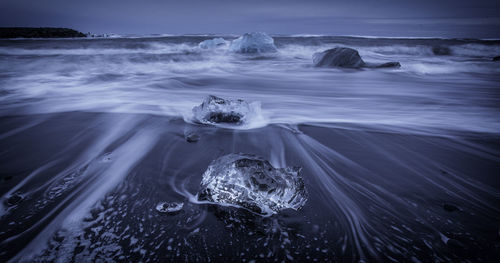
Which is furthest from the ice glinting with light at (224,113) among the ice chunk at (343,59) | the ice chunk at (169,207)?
the ice chunk at (343,59)

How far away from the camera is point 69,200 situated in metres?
1.49

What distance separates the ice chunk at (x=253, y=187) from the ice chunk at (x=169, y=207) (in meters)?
0.12

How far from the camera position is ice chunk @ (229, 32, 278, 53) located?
43.9 ft

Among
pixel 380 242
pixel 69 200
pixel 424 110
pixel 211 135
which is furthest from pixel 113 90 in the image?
pixel 424 110

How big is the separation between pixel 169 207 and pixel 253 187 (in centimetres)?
49

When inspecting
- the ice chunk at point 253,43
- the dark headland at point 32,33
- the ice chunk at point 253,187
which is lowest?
the ice chunk at point 253,187

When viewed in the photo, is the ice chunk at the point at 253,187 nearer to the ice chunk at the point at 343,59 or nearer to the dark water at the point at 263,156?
the dark water at the point at 263,156

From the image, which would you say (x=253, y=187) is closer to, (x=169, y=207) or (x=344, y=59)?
(x=169, y=207)

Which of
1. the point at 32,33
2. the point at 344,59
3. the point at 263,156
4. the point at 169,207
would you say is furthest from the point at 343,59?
the point at 32,33

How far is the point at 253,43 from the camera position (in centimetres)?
1341

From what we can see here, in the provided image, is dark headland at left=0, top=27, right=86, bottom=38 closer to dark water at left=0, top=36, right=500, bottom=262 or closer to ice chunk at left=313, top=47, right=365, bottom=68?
dark water at left=0, top=36, right=500, bottom=262

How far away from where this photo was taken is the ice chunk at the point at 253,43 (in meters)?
13.4

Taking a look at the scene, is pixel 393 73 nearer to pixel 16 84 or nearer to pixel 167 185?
pixel 167 185

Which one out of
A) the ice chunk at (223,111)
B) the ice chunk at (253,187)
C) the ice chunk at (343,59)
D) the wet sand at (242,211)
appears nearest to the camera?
the wet sand at (242,211)
